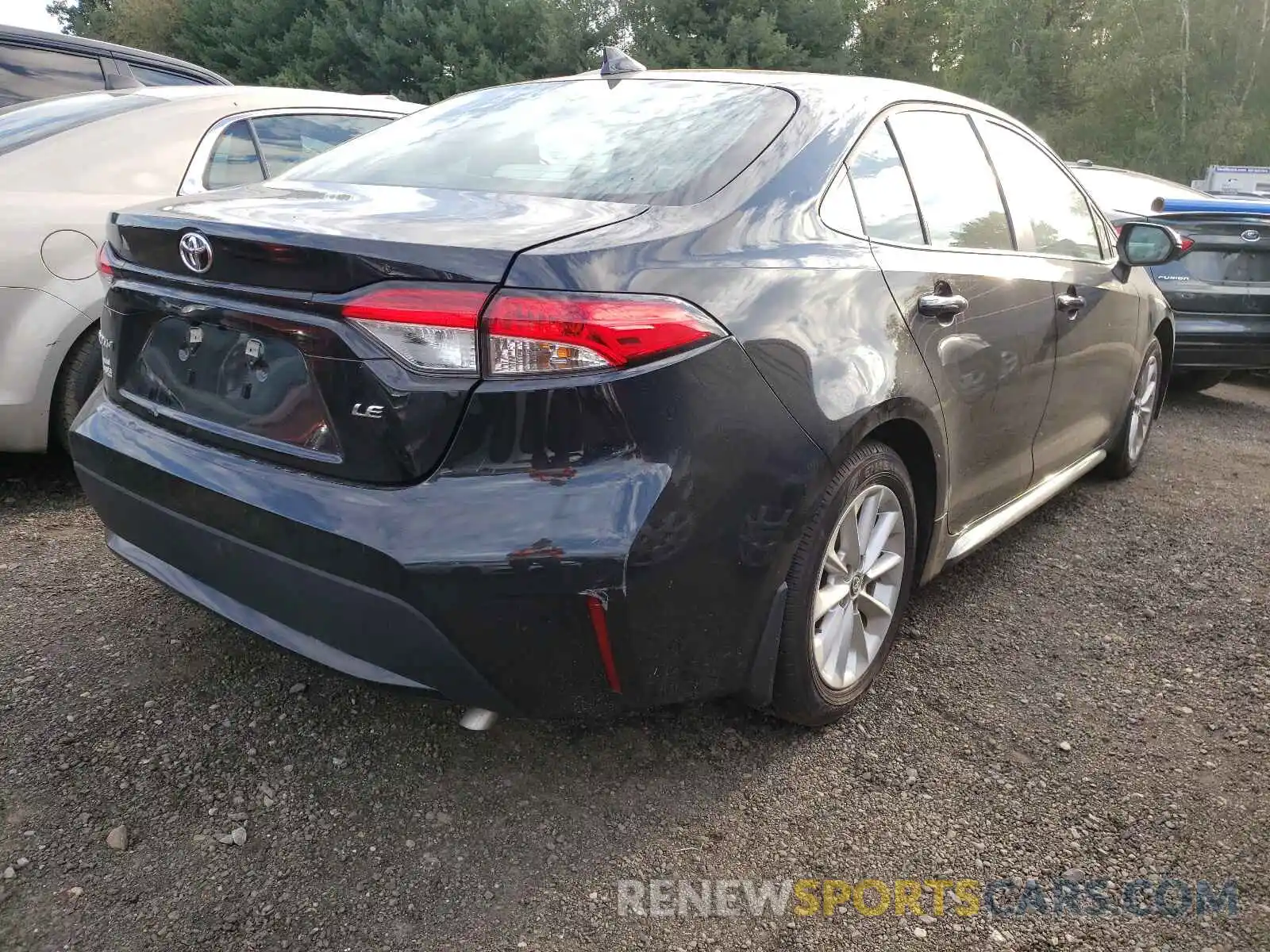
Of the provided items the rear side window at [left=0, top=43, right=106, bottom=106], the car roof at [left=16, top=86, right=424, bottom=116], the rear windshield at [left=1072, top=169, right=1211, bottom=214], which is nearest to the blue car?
the rear windshield at [left=1072, top=169, right=1211, bottom=214]

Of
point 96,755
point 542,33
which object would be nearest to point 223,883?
point 96,755

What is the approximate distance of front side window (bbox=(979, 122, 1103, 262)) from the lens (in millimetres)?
3031

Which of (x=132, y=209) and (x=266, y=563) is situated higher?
(x=132, y=209)

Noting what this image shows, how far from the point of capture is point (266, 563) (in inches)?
71.9

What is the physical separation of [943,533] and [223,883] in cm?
193

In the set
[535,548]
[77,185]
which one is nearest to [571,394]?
[535,548]

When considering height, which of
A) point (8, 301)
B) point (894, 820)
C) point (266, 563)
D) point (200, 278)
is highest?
point (200, 278)

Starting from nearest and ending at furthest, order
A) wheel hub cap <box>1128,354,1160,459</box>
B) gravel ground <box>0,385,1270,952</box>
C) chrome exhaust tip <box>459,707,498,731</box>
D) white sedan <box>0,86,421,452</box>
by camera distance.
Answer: gravel ground <box>0,385,1270,952</box>
chrome exhaust tip <box>459,707,498,731</box>
white sedan <box>0,86,421,452</box>
wheel hub cap <box>1128,354,1160,459</box>

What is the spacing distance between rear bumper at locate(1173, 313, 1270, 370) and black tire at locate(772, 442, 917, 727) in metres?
4.46

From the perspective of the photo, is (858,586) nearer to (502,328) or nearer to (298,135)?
(502,328)

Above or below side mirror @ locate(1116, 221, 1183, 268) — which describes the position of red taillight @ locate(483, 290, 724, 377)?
above

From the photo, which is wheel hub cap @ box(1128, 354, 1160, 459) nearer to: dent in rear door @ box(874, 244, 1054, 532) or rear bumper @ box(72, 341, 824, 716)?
dent in rear door @ box(874, 244, 1054, 532)

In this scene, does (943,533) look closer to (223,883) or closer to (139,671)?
(223,883)

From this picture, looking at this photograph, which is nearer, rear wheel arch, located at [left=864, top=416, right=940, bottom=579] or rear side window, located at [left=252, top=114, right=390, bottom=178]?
rear wheel arch, located at [left=864, top=416, right=940, bottom=579]
